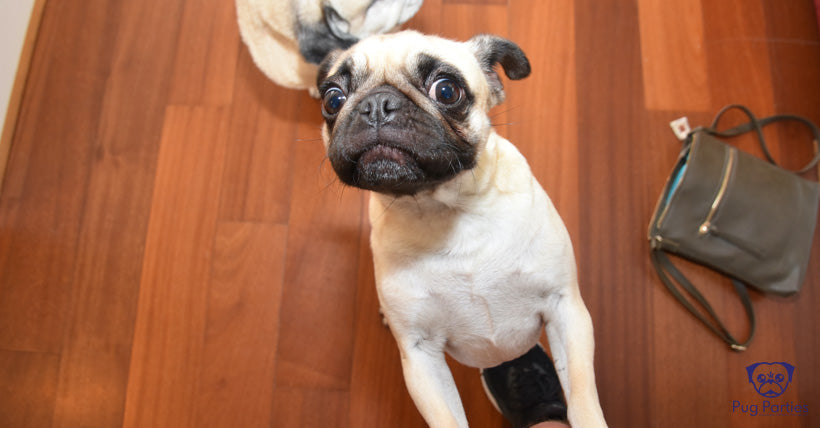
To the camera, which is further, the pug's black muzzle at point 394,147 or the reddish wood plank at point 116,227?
the reddish wood plank at point 116,227

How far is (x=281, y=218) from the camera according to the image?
9.07 feet

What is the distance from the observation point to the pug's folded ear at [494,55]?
1.81 meters

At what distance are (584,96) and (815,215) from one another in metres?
1.25

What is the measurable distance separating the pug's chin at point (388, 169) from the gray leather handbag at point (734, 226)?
165cm

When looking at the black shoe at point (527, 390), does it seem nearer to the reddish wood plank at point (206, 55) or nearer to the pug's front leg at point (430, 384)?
the pug's front leg at point (430, 384)

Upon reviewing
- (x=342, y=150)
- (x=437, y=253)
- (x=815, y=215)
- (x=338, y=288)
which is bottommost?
(x=338, y=288)

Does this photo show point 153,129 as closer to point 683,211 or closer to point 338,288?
point 338,288

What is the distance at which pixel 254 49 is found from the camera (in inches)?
107

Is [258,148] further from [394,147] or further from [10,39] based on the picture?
[394,147]

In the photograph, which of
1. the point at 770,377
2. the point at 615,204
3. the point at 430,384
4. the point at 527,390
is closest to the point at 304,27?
the point at 430,384

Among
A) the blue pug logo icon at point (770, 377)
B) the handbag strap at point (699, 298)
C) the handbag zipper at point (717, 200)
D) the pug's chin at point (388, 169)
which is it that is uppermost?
the pug's chin at point (388, 169)

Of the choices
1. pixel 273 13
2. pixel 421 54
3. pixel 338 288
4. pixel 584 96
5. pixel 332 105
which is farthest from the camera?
pixel 584 96

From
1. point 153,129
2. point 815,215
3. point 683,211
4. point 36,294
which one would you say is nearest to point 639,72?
point 683,211

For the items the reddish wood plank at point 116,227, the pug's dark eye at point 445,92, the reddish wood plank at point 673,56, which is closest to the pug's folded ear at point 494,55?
the pug's dark eye at point 445,92
